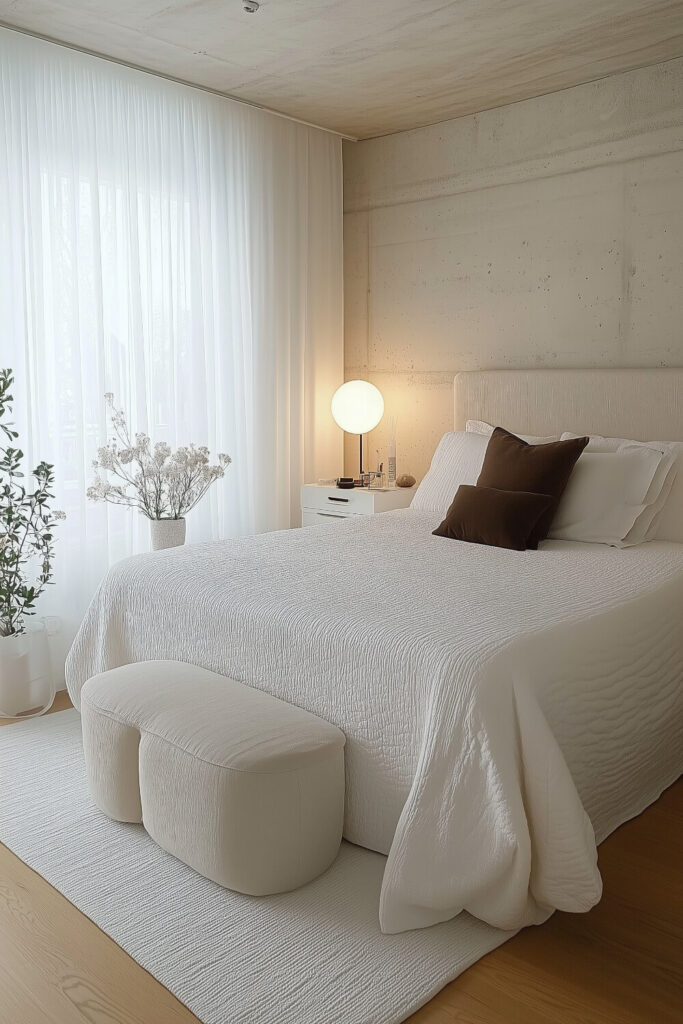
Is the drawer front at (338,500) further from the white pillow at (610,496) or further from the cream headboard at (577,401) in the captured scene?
the white pillow at (610,496)

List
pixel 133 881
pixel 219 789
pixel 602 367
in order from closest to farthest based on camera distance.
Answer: pixel 219 789 → pixel 133 881 → pixel 602 367

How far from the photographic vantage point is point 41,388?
3682 mm

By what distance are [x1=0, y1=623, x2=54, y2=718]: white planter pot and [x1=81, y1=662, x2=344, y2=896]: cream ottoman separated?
3.17 ft

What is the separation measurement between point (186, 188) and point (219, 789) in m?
3.08

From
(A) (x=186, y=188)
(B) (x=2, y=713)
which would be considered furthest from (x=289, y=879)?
(A) (x=186, y=188)

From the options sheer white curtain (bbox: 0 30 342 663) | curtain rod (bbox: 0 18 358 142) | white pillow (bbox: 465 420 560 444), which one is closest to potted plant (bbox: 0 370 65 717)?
sheer white curtain (bbox: 0 30 342 663)

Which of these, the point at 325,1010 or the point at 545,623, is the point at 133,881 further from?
the point at 545,623

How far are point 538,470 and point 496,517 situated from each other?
27 centimetres

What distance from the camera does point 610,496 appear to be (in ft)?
11.1

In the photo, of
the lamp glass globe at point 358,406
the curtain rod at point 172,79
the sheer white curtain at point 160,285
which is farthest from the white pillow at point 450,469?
the curtain rod at point 172,79

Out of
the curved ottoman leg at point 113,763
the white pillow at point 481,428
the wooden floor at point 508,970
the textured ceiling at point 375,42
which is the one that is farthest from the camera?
the white pillow at point 481,428

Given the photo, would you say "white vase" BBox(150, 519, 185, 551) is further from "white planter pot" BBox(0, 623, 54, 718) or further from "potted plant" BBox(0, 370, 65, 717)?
"white planter pot" BBox(0, 623, 54, 718)

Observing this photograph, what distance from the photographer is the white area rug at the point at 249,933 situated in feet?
6.06

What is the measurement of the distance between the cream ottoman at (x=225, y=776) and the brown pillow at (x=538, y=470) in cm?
140
